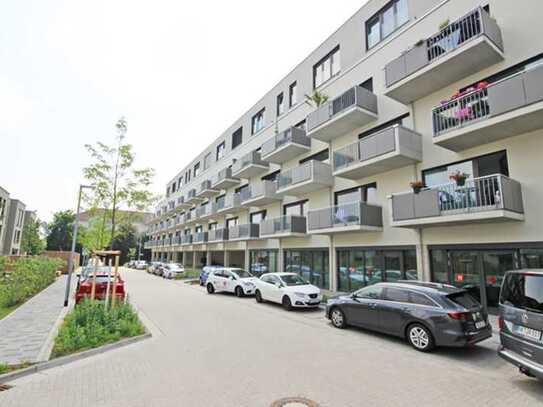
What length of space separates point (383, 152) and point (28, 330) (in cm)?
1298

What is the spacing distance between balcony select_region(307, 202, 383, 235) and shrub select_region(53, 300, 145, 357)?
909 cm

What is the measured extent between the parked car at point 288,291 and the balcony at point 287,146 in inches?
325

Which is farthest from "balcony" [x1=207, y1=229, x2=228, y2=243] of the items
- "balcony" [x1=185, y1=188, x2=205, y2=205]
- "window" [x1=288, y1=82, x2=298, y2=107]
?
"window" [x1=288, y1=82, x2=298, y2=107]

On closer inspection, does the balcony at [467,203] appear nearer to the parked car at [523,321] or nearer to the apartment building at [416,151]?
the apartment building at [416,151]

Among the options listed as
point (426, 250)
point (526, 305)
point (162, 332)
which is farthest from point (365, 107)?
point (162, 332)

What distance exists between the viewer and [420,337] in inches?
282

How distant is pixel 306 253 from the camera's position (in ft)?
60.3

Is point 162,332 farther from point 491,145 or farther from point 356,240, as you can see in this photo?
point 491,145

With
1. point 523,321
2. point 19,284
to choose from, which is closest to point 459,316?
point 523,321

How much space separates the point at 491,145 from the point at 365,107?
563 cm

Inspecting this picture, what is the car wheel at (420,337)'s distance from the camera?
6968mm

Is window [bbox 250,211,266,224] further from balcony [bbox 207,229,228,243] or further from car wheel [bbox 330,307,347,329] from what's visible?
car wheel [bbox 330,307,347,329]

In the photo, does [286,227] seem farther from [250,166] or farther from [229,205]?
[229,205]

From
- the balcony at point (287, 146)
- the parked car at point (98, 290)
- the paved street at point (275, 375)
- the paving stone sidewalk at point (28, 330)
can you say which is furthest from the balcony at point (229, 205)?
the paved street at point (275, 375)
